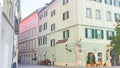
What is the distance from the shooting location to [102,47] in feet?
114

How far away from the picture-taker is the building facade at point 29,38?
179 ft

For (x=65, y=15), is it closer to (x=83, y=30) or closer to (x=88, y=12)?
(x=88, y=12)

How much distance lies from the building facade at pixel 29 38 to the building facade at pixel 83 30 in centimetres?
1451

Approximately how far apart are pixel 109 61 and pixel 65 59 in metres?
7.03

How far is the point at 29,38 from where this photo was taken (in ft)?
193

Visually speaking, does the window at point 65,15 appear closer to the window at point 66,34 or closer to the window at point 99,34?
the window at point 66,34

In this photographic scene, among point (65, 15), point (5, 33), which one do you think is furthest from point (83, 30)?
point (5, 33)

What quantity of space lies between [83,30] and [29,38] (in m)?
28.3

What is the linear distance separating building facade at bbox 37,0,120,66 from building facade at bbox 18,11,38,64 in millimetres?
14510

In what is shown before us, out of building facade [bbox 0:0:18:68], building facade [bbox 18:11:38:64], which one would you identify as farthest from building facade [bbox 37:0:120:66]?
building facade [bbox 0:0:18:68]

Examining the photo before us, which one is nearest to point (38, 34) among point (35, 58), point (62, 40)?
point (35, 58)

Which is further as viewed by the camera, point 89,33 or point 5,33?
point 89,33

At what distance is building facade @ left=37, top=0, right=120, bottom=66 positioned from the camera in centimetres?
3294

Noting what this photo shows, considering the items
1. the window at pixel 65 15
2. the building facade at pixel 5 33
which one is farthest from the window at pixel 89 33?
the building facade at pixel 5 33
